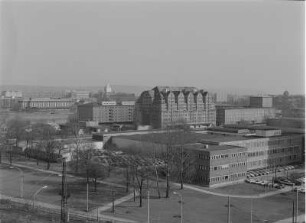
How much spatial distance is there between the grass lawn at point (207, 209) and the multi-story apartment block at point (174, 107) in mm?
8705

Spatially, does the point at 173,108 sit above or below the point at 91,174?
above

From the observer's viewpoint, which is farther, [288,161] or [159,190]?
[288,161]

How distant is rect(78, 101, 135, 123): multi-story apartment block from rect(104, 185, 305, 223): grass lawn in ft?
40.2

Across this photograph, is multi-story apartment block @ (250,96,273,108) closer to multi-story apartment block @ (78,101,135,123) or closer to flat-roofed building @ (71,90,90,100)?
multi-story apartment block @ (78,101,135,123)

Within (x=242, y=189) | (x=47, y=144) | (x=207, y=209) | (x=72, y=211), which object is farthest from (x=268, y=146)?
(x=72, y=211)

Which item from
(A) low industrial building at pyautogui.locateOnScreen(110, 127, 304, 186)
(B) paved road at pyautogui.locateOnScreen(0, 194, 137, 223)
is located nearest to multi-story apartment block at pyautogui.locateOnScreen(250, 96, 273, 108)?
(A) low industrial building at pyautogui.locateOnScreen(110, 127, 304, 186)

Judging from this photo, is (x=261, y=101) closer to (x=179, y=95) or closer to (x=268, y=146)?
(x=179, y=95)

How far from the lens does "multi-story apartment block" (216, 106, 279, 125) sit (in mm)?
19120

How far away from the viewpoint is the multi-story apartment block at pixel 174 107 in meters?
16.2

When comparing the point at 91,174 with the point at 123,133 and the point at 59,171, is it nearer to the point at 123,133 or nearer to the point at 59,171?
the point at 59,171

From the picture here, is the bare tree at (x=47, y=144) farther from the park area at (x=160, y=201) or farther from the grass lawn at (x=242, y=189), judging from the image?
the grass lawn at (x=242, y=189)

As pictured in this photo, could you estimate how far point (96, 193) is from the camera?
705 centimetres

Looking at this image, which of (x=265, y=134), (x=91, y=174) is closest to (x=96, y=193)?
(x=91, y=174)

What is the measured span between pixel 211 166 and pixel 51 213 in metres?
3.35
